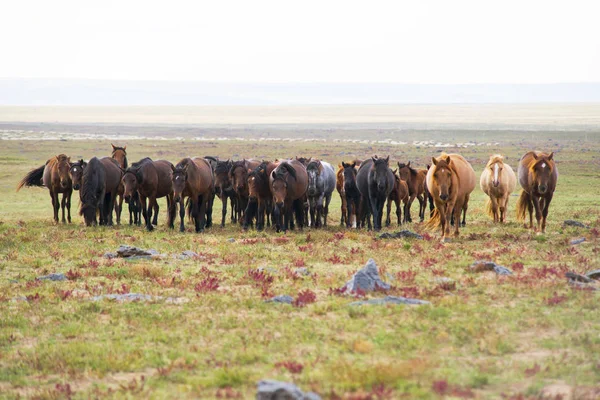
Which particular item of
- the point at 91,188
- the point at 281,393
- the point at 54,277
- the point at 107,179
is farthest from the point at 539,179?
the point at 281,393

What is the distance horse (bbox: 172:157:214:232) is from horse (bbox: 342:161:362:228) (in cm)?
418

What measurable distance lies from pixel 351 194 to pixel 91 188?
313 inches

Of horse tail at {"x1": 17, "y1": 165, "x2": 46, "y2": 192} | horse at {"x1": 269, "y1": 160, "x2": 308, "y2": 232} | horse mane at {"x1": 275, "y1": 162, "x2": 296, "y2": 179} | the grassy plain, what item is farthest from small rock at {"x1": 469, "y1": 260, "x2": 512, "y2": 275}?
horse tail at {"x1": 17, "y1": 165, "x2": 46, "y2": 192}

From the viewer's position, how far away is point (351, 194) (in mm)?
24906

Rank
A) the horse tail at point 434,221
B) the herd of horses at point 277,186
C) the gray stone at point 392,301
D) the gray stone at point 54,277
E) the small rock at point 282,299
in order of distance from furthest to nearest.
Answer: the herd of horses at point 277,186, the horse tail at point 434,221, the gray stone at point 54,277, the small rock at point 282,299, the gray stone at point 392,301

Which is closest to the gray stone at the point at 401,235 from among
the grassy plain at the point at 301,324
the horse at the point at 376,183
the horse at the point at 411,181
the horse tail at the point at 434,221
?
the grassy plain at the point at 301,324

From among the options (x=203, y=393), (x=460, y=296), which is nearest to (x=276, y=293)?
(x=460, y=296)

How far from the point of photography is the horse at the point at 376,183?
2266cm

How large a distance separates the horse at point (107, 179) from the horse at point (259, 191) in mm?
4626

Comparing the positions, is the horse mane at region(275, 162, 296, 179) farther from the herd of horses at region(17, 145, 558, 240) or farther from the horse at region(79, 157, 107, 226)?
the horse at region(79, 157, 107, 226)

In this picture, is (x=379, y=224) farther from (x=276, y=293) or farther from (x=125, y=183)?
(x=276, y=293)

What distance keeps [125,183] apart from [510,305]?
14422 millimetres

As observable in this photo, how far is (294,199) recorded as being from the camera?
77.6 ft

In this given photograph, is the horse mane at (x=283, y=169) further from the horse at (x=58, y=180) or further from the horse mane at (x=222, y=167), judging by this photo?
the horse at (x=58, y=180)
